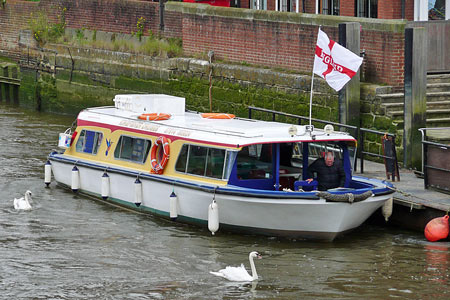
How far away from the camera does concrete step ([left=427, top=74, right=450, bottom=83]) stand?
21766mm

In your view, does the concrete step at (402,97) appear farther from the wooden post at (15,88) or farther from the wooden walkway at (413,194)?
the wooden post at (15,88)

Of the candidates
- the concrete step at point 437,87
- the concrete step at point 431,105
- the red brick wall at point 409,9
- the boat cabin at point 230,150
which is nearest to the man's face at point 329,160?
the boat cabin at point 230,150

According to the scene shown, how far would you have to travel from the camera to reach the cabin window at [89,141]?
1980cm

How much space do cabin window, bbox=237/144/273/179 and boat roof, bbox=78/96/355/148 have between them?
0.87ft

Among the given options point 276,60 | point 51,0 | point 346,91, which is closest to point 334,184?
point 346,91

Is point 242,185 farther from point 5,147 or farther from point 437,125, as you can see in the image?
point 5,147

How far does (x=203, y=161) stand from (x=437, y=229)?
4.20 meters

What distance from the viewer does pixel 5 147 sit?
25.0 metres

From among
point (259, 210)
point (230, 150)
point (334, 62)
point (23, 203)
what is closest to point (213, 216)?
point (259, 210)

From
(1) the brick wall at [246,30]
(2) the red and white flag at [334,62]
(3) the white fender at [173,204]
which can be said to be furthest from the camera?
(1) the brick wall at [246,30]

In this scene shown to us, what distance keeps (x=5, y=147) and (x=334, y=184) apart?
11238 mm

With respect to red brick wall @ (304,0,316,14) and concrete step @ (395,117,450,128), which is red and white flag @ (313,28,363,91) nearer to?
concrete step @ (395,117,450,128)

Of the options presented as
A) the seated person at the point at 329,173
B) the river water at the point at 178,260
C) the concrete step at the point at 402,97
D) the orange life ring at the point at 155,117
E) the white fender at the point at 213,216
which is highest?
the concrete step at the point at 402,97

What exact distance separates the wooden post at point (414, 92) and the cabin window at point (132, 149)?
5.15 meters
